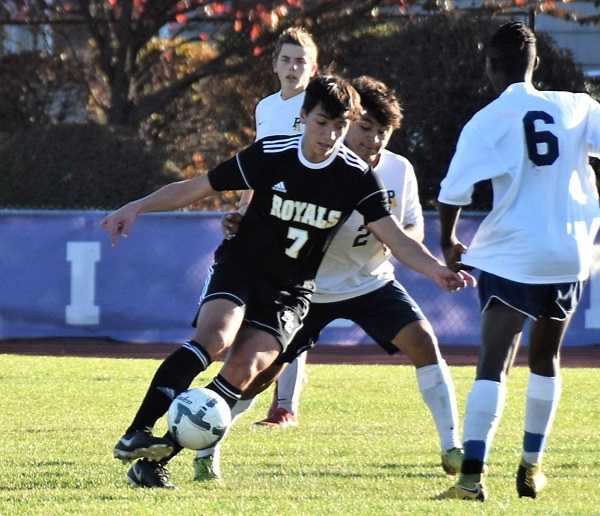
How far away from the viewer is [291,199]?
20.9ft

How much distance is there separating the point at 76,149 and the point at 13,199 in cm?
100

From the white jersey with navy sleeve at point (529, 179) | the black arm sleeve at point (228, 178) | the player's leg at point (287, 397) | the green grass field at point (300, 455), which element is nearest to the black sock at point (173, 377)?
the green grass field at point (300, 455)

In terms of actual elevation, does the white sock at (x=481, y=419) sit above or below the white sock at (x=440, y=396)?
above

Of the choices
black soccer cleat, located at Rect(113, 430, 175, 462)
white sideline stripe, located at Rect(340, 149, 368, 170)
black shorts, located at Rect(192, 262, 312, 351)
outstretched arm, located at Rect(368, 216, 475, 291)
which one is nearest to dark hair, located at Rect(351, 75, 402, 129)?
white sideline stripe, located at Rect(340, 149, 368, 170)

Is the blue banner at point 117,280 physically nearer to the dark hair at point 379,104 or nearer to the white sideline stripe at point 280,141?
the dark hair at point 379,104

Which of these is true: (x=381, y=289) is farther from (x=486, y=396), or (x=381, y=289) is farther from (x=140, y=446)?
(x=140, y=446)

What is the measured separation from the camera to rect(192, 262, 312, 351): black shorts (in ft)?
21.0

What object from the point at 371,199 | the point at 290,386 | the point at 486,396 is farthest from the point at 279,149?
the point at 290,386

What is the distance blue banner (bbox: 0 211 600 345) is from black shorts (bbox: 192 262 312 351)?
30.1ft

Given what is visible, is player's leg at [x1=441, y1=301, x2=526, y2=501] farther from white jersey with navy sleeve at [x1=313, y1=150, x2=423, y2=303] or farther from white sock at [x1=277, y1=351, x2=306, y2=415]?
white sock at [x1=277, y1=351, x2=306, y2=415]

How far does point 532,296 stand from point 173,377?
162cm

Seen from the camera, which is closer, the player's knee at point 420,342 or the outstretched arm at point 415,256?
the outstretched arm at point 415,256

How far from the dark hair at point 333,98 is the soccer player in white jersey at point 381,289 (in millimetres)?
770

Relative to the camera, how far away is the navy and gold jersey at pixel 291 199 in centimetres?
639
